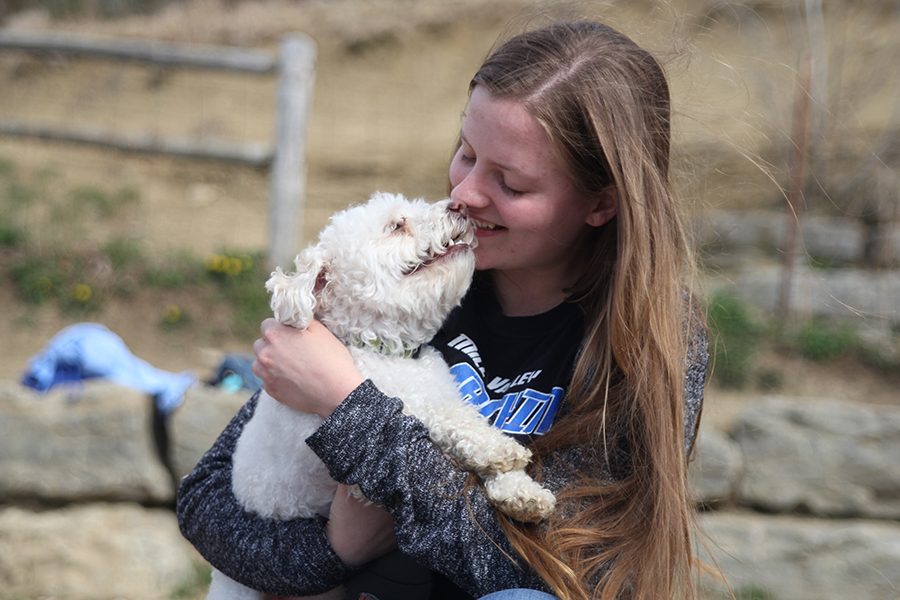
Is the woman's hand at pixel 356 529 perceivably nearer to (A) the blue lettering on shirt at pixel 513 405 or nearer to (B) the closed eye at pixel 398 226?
(A) the blue lettering on shirt at pixel 513 405

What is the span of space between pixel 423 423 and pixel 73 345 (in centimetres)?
299

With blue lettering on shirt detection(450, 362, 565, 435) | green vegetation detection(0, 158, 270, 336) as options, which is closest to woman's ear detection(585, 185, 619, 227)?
blue lettering on shirt detection(450, 362, 565, 435)

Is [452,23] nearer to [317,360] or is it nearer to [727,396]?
[727,396]

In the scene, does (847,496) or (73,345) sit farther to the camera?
(73,345)

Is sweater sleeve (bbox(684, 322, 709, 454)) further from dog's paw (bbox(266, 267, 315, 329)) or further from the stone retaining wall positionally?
the stone retaining wall

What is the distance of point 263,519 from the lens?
7.43 ft

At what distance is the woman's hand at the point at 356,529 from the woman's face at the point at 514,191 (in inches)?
24.0

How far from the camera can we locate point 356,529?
6.93ft

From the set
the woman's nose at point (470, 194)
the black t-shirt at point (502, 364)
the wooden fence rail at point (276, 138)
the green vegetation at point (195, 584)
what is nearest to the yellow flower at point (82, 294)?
the wooden fence rail at point (276, 138)

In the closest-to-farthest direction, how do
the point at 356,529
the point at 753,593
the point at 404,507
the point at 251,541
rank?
the point at 404,507, the point at 356,529, the point at 251,541, the point at 753,593

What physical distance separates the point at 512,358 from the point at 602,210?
1.32 ft

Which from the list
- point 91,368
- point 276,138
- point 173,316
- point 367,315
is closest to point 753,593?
point 367,315

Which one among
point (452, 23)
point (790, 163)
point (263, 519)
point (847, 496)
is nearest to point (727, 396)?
point (847, 496)

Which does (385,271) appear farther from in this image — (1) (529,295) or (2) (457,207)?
(1) (529,295)
